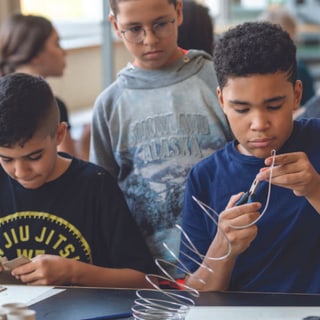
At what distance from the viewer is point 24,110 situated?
1.79 metres

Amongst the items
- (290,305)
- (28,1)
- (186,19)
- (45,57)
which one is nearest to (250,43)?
(290,305)

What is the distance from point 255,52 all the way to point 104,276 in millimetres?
588

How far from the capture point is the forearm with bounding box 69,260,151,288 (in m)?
1.72

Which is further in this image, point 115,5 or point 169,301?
point 115,5

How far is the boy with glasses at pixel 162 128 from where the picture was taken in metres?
2.00

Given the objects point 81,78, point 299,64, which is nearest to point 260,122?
point 299,64

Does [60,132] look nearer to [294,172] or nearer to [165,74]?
[165,74]

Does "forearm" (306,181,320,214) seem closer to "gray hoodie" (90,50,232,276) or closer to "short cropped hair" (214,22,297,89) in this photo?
"short cropped hair" (214,22,297,89)

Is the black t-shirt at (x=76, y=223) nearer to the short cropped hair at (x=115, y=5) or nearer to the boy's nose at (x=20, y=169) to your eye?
the boy's nose at (x=20, y=169)

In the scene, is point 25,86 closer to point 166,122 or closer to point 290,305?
point 166,122

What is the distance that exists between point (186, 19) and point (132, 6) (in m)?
0.70

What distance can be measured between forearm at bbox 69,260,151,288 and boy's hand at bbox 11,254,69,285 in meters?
0.03

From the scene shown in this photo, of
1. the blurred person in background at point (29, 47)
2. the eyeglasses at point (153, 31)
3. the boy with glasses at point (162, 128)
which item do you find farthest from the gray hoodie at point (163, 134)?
the blurred person in background at point (29, 47)

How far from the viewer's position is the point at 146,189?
6.61 feet
